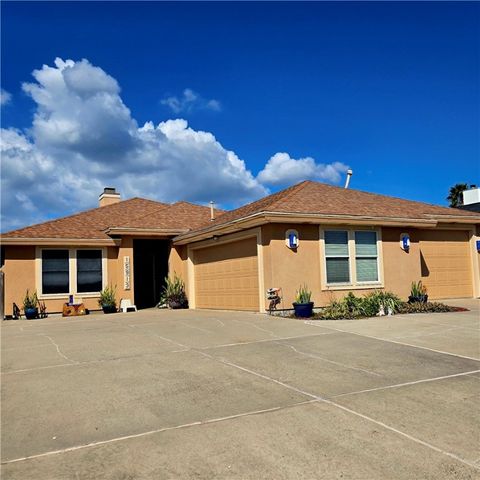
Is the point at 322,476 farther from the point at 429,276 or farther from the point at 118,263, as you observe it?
the point at 118,263

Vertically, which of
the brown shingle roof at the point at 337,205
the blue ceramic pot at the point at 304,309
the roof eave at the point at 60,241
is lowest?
the blue ceramic pot at the point at 304,309

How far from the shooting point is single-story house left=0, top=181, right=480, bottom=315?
14367 mm

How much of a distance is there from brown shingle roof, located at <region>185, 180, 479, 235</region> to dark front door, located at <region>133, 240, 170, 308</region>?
6.54 meters

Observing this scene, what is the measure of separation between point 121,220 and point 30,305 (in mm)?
5583

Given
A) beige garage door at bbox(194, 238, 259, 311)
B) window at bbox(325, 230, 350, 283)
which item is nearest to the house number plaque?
A: beige garage door at bbox(194, 238, 259, 311)

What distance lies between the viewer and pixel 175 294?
1938 cm

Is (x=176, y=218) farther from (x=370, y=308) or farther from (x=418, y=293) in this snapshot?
(x=418, y=293)

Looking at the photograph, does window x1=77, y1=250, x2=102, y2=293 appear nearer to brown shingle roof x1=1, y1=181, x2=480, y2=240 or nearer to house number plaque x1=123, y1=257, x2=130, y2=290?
brown shingle roof x1=1, y1=181, x2=480, y2=240

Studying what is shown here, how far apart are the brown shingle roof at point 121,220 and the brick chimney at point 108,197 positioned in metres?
1.52

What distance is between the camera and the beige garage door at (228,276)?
15.0m

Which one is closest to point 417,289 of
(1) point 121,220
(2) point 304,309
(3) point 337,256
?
(3) point 337,256

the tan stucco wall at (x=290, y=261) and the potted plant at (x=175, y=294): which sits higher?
the tan stucco wall at (x=290, y=261)

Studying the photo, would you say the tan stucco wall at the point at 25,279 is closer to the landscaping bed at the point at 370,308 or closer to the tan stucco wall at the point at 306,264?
the tan stucco wall at the point at 306,264

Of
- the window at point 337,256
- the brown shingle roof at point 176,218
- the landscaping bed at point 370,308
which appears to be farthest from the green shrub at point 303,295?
the brown shingle roof at point 176,218
